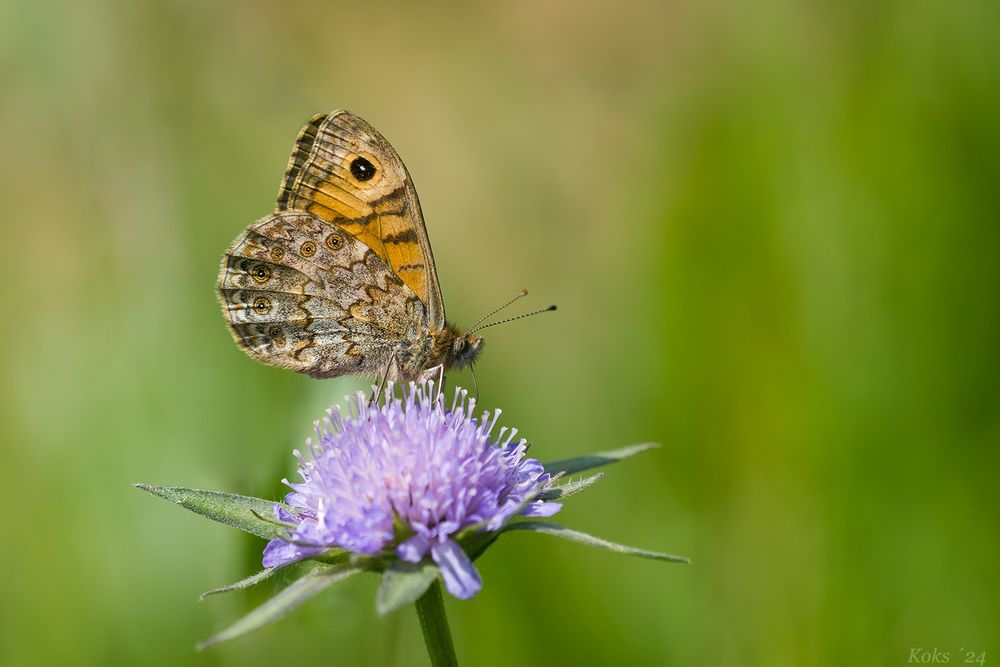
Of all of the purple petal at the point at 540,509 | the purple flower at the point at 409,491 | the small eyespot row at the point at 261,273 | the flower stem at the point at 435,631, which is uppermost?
the small eyespot row at the point at 261,273

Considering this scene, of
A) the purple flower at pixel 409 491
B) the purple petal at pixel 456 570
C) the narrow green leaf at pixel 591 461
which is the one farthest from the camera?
the narrow green leaf at pixel 591 461

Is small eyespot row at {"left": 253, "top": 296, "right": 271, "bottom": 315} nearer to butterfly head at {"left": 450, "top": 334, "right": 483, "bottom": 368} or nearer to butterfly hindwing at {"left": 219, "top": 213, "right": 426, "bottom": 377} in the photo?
butterfly hindwing at {"left": 219, "top": 213, "right": 426, "bottom": 377}

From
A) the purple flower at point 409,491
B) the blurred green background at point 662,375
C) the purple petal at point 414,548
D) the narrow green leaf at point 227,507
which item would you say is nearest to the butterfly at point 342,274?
the blurred green background at point 662,375

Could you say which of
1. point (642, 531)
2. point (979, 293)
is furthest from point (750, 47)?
point (642, 531)

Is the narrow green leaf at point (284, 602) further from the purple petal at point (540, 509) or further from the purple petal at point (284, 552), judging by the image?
the purple petal at point (540, 509)

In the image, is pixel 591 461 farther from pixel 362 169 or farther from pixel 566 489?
pixel 362 169

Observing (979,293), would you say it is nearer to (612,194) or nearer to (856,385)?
(856,385)

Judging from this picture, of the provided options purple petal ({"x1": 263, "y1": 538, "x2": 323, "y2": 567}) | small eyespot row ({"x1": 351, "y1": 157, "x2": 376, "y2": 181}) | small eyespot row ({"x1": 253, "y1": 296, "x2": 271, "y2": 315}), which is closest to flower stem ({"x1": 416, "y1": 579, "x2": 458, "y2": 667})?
purple petal ({"x1": 263, "y1": 538, "x2": 323, "y2": 567})
